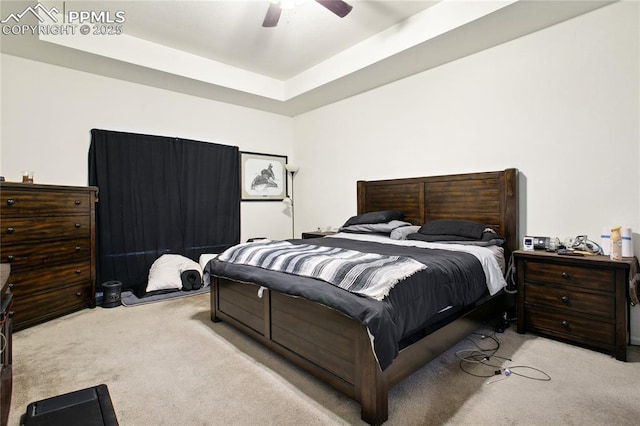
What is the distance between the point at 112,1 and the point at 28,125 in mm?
1661

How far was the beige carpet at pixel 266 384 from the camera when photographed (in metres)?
1.69

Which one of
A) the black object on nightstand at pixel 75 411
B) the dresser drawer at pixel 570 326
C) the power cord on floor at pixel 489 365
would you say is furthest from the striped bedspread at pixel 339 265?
the dresser drawer at pixel 570 326

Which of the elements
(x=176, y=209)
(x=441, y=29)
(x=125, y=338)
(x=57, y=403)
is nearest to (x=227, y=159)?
(x=176, y=209)

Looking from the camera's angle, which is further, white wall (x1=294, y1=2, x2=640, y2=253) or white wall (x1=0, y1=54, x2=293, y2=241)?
white wall (x1=0, y1=54, x2=293, y2=241)

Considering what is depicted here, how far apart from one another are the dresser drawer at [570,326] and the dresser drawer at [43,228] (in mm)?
4309

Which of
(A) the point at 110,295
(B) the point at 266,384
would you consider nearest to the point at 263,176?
(A) the point at 110,295

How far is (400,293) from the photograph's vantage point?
1.75 meters

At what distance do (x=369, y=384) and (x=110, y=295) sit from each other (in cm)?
317

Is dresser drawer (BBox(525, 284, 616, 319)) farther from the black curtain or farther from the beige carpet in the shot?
the black curtain

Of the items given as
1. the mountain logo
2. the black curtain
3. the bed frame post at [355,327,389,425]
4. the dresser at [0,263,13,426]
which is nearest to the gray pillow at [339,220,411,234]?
the black curtain

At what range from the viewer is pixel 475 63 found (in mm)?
3449

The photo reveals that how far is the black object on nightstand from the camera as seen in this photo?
1.37 meters

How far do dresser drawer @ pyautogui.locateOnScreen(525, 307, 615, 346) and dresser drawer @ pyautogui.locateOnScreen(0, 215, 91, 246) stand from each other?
4309 mm

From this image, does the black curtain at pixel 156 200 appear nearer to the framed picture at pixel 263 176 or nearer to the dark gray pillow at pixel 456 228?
the framed picture at pixel 263 176
